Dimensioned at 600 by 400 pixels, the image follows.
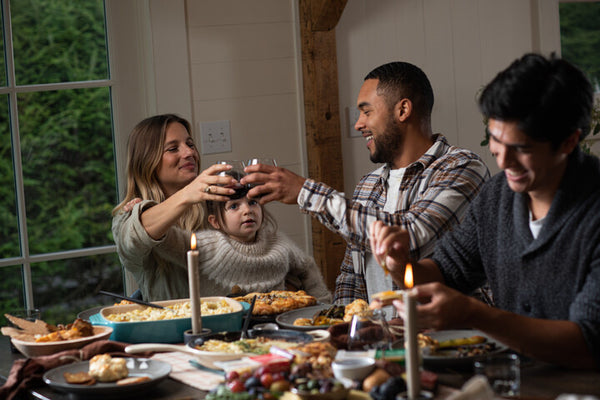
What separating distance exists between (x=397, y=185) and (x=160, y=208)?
84 cm

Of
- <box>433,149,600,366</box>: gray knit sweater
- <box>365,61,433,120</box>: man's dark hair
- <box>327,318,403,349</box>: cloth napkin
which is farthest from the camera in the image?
<box>365,61,433,120</box>: man's dark hair

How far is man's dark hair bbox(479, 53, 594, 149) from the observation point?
5.02 feet

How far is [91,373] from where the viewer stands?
147cm

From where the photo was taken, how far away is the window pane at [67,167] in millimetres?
3039

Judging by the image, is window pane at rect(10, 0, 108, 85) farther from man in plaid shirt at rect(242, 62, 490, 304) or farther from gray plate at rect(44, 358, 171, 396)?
gray plate at rect(44, 358, 171, 396)

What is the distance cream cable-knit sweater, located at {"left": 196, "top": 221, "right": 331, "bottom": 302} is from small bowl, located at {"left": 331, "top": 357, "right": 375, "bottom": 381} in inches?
44.9

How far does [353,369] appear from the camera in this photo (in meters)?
1.30

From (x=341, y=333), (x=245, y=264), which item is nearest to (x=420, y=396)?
(x=341, y=333)

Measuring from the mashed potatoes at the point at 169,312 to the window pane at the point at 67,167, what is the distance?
1289 millimetres

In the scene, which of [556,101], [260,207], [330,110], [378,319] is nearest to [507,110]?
[556,101]

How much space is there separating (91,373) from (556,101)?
3.55ft

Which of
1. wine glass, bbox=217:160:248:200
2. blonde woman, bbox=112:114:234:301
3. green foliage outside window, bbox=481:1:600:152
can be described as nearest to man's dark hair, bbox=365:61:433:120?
blonde woman, bbox=112:114:234:301

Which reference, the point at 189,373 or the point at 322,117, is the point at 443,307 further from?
the point at 322,117

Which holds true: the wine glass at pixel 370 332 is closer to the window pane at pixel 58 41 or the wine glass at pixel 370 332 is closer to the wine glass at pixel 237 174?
the wine glass at pixel 237 174
